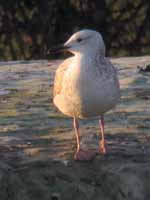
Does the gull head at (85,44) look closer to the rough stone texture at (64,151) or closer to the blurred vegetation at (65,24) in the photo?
the rough stone texture at (64,151)

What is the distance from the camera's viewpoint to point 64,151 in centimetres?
858

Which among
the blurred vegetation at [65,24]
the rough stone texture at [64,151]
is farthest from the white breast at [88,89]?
the blurred vegetation at [65,24]

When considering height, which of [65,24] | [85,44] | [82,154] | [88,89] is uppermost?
[85,44]

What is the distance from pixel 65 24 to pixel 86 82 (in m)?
12.7

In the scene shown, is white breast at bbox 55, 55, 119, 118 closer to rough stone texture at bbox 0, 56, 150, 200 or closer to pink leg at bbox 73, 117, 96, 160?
pink leg at bbox 73, 117, 96, 160

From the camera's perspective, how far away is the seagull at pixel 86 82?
782 centimetres

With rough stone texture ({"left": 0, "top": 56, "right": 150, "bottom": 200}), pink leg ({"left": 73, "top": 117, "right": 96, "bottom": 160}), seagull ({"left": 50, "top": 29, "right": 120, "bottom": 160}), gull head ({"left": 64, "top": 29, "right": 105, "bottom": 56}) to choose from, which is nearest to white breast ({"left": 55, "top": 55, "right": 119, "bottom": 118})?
seagull ({"left": 50, "top": 29, "right": 120, "bottom": 160})

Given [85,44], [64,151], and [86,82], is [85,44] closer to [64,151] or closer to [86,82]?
[86,82]

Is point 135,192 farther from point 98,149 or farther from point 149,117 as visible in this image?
point 149,117

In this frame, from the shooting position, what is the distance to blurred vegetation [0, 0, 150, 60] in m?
19.9

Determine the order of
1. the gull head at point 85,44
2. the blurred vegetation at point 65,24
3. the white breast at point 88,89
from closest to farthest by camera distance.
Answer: the white breast at point 88,89 → the gull head at point 85,44 → the blurred vegetation at point 65,24

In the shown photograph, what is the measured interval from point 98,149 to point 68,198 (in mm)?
1001

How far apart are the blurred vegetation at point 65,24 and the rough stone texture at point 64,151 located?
8.25 m

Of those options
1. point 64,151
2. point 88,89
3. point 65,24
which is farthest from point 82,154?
point 65,24
